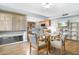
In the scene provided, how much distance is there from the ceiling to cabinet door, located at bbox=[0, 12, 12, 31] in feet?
0.69

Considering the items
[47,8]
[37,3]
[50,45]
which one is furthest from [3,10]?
[50,45]

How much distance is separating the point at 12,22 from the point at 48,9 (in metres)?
0.85

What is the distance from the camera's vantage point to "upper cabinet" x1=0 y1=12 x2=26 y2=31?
152 cm

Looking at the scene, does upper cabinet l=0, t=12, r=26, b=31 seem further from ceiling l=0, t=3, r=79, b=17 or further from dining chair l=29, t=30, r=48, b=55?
dining chair l=29, t=30, r=48, b=55

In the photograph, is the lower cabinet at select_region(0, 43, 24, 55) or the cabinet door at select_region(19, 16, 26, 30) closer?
the lower cabinet at select_region(0, 43, 24, 55)

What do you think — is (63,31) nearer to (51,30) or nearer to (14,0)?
(51,30)

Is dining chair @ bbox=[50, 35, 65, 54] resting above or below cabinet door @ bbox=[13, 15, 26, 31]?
below

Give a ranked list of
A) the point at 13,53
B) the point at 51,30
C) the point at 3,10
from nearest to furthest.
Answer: the point at 3,10 < the point at 13,53 < the point at 51,30

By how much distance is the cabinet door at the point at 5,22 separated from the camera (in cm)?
152

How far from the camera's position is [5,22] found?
1.54 meters

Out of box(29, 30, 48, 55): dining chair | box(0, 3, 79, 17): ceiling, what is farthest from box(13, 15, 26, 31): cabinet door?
box(29, 30, 48, 55): dining chair

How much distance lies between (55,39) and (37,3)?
91cm

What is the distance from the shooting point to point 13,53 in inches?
62.9

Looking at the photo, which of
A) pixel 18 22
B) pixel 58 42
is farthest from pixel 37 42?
pixel 18 22
